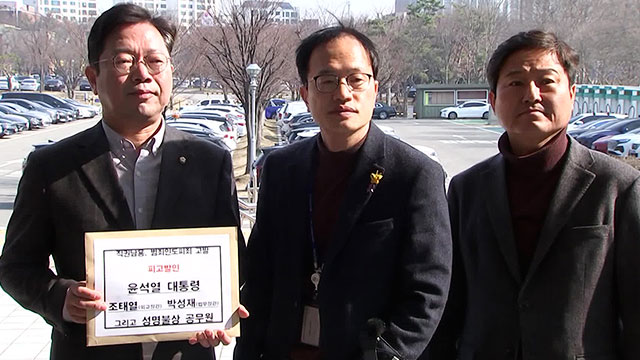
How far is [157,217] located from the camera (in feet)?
7.70

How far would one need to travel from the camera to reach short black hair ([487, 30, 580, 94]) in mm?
2408

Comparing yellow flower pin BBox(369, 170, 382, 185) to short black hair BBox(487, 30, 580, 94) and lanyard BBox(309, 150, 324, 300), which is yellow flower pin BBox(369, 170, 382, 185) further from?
short black hair BBox(487, 30, 580, 94)

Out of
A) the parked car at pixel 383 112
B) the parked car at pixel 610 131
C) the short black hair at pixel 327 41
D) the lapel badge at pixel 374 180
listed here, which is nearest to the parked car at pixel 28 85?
the parked car at pixel 383 112

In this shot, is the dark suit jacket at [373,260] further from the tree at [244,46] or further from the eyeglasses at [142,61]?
the tree at [244,46]

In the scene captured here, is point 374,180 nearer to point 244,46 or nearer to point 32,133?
point 244,46

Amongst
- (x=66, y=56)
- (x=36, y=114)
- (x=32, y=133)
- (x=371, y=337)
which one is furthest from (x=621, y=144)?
(x=66, y=56)

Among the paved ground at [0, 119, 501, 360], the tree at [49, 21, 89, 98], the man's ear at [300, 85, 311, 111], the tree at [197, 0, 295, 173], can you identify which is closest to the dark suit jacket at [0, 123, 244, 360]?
the man's ear at [300, 85, 311, 111]

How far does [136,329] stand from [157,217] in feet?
1.39

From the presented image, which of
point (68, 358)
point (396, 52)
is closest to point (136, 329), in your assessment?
point (68, 358)

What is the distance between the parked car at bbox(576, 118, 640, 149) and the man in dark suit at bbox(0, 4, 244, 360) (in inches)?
832

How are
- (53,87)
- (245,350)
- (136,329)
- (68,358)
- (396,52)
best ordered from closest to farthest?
(136,329), (68,358), (245,350), (396,52), (53,87)

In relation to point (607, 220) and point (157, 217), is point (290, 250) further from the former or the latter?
point (607, 220)

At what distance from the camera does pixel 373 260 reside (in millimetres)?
2273

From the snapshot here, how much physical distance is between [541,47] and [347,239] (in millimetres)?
1071
